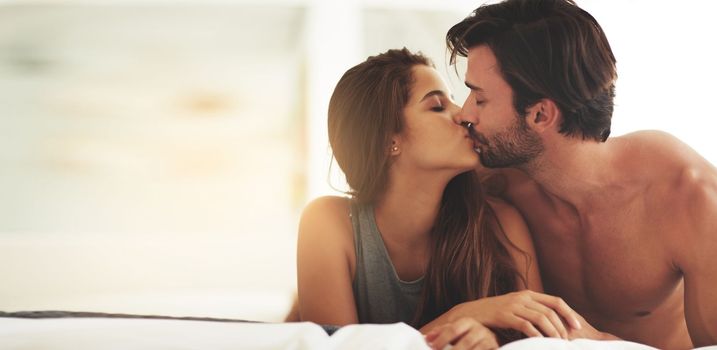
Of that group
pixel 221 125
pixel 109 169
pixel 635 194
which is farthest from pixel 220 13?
pixel 635 194

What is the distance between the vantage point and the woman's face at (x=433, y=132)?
1.39 metres

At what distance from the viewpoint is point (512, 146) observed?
139 cm

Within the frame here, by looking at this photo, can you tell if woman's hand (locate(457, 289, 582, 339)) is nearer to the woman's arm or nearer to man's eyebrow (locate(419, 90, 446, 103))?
the woman's arm

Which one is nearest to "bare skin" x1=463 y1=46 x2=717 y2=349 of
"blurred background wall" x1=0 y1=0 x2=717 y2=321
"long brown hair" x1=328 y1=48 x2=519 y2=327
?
"long brown hair" x1=328 y1=48 x2=519 y2=327

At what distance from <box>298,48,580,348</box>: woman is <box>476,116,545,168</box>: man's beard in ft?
0.11

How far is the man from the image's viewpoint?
1351 mm

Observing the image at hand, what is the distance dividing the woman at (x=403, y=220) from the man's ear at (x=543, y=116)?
139mm

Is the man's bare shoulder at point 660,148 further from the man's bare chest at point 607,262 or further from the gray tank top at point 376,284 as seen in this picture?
the gray tank top at point 376,284

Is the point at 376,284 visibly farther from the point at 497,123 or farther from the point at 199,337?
the point at 199,337

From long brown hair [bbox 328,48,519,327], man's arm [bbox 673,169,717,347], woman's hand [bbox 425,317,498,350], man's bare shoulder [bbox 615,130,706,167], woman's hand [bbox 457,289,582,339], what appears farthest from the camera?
long brown hair [bbox 328,48,519,327]

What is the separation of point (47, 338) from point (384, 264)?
0.79 m

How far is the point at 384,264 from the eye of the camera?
1445 millimetres

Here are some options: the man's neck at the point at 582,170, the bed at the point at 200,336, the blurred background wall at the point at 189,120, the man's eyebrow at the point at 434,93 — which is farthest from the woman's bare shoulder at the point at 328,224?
the blurred background wall at the point at 189,120

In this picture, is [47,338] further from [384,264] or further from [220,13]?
Answer: [220,13]
